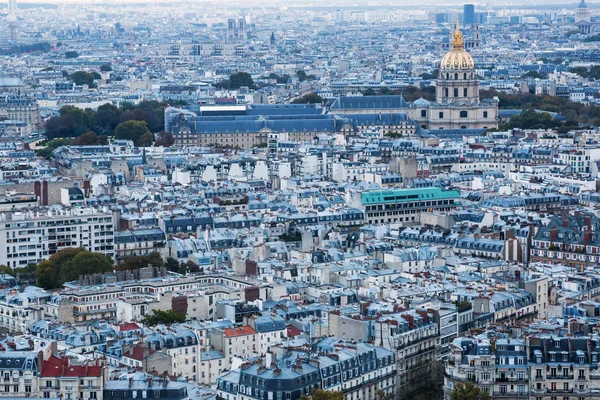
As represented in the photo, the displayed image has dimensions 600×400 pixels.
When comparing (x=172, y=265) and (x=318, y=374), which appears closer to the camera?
(x=318, y=374)

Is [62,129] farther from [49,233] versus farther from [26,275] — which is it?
[26,275]

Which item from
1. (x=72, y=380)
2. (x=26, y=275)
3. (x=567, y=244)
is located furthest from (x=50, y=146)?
(x=72, y=380)

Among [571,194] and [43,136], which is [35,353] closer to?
[571,194]

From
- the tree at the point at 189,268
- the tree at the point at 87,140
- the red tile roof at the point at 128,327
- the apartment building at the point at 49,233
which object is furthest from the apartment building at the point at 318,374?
the tree at the point at 87,140

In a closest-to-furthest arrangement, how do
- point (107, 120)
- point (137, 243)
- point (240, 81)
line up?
point (137, 243) → point (107, 120) → point (240, 81)

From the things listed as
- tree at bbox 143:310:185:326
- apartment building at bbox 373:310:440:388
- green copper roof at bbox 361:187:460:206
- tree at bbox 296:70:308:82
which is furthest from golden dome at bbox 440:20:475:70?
apartment building at bbox 373:310:440:388

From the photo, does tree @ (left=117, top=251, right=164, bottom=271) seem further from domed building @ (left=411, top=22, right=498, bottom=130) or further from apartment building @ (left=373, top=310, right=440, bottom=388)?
domed building @ (left=411, top=22, right=498, bottom=130)
